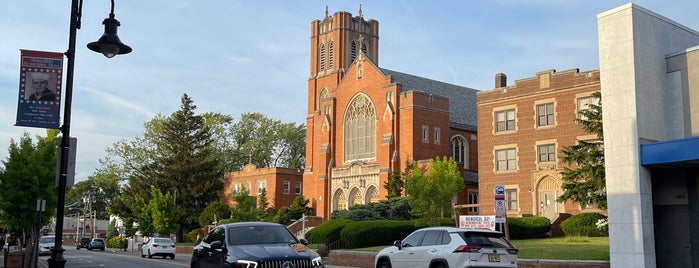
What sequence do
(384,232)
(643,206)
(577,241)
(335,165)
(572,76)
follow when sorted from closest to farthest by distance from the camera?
(643,206) → (577,241) → (384,232) → (572,76) → (335,165)

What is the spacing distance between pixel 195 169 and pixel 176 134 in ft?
17.2

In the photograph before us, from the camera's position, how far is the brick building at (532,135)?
41.9 metres

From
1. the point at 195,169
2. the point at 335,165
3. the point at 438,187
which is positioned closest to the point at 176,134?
the point at 195,169

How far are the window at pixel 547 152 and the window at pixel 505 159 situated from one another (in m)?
2.02

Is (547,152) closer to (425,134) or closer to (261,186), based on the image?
(425,134)

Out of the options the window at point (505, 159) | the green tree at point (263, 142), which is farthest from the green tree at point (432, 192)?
the green tree at point (263, 142)

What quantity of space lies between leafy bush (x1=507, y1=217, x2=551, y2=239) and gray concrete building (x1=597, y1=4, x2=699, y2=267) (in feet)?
67.0

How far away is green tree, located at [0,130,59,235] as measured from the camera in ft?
95.5

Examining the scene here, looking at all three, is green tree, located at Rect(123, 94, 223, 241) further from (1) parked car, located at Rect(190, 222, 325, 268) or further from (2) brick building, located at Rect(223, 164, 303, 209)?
(1) parked car, located at Rect(190, 222, 325, 268)

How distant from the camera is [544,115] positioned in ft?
144

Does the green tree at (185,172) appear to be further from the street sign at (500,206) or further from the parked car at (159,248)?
the street sign at (500,206)

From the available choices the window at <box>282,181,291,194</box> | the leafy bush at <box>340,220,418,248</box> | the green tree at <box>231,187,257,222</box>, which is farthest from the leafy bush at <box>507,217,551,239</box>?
the window at <box>282,181,291,194</box>

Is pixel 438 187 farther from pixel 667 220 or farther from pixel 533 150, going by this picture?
pixel 667 220

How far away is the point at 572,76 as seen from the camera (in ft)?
138
